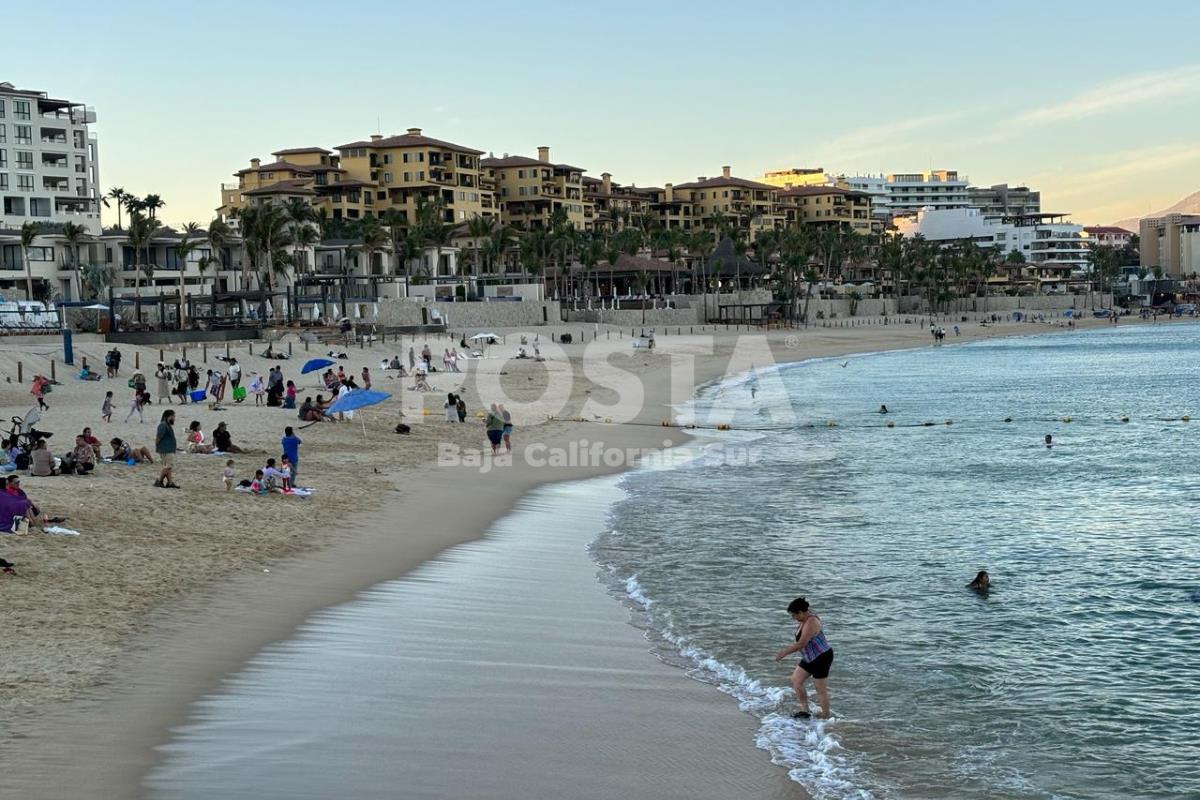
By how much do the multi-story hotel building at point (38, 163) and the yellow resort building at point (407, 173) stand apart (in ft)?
100

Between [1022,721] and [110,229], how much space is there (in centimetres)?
8432

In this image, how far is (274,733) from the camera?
951cm

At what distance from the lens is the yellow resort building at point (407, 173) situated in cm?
12006

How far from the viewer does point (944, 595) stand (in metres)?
15.9

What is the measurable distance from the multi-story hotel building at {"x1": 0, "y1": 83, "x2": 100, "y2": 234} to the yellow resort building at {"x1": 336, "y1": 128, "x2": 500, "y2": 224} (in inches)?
1206

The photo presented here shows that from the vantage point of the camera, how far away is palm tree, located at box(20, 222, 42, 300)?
6856cm

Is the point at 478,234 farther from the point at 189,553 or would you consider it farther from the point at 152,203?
Result: the point at 189,553

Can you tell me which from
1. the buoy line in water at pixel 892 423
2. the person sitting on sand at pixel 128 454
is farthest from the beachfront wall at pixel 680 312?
the person sitting on sand at pixel 128 454

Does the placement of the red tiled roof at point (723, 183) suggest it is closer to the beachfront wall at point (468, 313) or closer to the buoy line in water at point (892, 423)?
the beachfront wall at point (468, 313)

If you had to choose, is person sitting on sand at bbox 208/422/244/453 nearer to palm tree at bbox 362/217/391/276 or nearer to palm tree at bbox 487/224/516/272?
palm tree at bbox 362/217/391/276

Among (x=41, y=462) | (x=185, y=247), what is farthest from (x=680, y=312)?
(x=41, y=462)

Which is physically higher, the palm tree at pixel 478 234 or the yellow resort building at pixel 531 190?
the yellow resort building at pixel 531 190

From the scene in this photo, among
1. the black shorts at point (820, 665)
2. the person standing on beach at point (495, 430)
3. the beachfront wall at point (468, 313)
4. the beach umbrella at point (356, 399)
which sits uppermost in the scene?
the beachfront wall at point (468, 313)

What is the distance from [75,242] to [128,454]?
57.7 m
